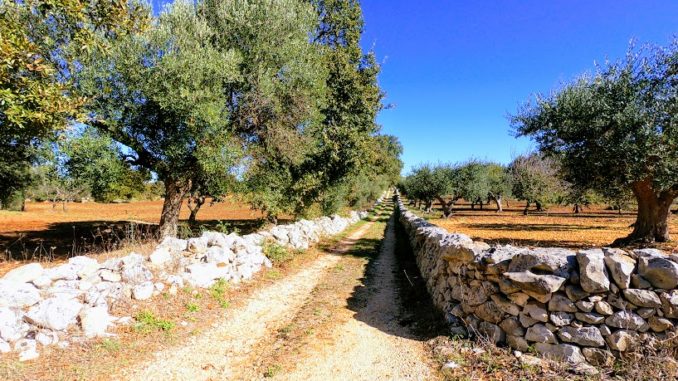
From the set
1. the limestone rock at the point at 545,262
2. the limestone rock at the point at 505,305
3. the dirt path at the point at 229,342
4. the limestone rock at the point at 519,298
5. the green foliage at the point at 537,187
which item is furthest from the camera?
the green foliage at the point at 537,187

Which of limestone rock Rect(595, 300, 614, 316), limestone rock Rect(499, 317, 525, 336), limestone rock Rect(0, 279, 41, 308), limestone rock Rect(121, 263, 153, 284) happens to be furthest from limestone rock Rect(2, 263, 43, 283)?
limestone rock Rect(595, 300, 614, 316)

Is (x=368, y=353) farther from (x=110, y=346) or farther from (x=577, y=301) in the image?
→ (x=110, y=346)

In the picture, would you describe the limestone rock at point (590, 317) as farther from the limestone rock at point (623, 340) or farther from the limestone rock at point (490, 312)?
the limestone rock at point (490, 312)

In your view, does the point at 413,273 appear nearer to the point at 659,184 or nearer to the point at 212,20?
the point at 659,184

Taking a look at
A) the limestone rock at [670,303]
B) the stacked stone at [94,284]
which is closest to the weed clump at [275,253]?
the stacked stone at [94,284]

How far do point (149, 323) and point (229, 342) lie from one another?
1665mm

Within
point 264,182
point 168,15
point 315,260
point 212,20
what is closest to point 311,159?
point 264,182

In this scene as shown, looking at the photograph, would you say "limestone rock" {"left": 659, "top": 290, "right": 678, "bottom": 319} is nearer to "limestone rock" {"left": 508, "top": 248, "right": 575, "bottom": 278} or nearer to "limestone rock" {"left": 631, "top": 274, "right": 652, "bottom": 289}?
"limestone rock" {"left": 631, "top": 274, "right": 652, "bottom": 289}

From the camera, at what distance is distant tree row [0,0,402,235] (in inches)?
312

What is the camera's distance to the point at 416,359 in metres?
5.74

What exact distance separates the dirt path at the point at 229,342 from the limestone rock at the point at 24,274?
3.26m

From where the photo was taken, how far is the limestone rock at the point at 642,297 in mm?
5000

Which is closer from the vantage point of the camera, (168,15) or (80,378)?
(80,378)

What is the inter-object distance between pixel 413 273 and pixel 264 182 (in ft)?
25.5
